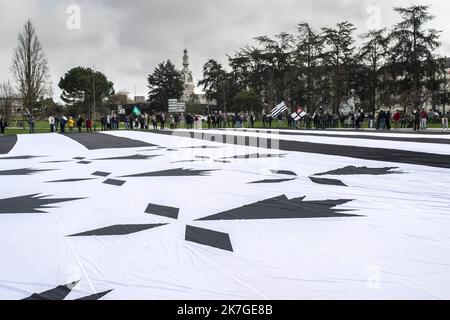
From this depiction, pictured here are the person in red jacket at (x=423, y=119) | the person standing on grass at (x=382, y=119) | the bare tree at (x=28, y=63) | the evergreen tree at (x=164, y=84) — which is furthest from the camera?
the evergreen tree at (x=164, y=84)

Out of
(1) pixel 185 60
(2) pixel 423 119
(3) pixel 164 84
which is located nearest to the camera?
(2) pixel 423 119

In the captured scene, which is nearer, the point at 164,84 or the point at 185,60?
the point at 164,84

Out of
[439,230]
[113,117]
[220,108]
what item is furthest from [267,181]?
[220,108]

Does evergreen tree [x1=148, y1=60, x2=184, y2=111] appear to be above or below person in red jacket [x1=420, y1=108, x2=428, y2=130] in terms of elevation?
above

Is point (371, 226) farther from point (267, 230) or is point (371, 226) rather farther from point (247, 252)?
point (247, 252)

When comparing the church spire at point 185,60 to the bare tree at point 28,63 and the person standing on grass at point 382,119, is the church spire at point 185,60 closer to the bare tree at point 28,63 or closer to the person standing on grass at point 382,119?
the bare tree at point 28,63

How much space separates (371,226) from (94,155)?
33.5ft

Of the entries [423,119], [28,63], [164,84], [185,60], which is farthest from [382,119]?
[185,60]

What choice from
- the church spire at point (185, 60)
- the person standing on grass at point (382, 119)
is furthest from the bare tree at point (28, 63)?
the church spire at point (185, 60)

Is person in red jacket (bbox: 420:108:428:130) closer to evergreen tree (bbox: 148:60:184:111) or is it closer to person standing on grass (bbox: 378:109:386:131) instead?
person standing on grass (bbox: 378:109:386:131)

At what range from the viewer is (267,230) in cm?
437

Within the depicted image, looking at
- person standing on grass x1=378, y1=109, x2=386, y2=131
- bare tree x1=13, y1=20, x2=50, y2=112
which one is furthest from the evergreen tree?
person standing on grass x1=378, y1=109, x2=386, y2=131

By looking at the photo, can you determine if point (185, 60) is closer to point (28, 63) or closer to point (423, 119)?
point (28, 63)
